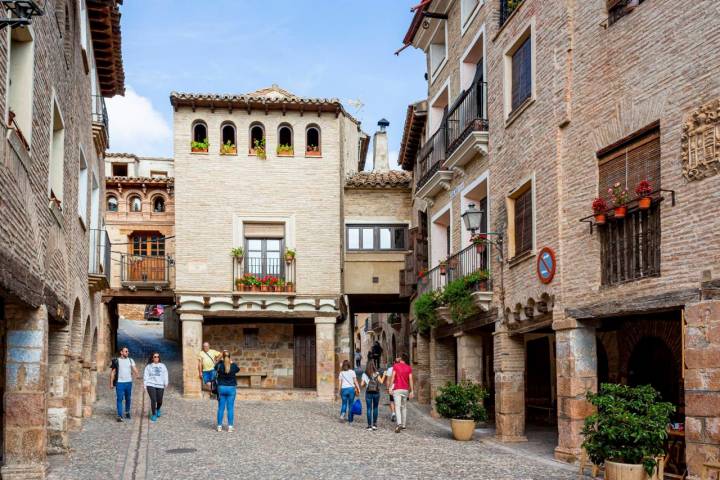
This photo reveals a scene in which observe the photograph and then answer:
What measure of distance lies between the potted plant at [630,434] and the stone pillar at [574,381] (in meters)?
2.38

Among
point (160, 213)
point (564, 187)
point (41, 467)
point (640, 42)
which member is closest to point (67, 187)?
point (41, 467)

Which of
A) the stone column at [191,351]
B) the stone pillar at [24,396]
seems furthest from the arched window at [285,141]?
the stone pillar at [24,396]

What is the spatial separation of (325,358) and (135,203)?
44.6 ft

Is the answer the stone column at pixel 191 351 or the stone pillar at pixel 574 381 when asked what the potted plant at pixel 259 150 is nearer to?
the stone column at pixel 191 351

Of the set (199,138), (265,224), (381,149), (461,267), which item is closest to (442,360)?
(461,267)

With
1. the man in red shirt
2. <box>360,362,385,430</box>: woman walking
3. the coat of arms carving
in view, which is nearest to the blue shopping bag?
<box>360,362,385,430</box>: woman walking

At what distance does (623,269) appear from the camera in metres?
12.5

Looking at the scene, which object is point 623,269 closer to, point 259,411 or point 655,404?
point 655,404

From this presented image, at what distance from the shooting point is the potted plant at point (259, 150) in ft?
91.0

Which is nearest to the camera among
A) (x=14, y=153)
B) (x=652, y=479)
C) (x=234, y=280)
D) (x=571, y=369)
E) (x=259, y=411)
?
(x=14, y=153)

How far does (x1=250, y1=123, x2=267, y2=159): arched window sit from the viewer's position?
27.7 meters

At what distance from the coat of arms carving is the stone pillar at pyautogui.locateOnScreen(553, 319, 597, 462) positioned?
3.61 metres

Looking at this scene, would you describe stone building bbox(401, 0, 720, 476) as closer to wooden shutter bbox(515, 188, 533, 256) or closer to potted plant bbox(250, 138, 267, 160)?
wooden shutter bbox(515, 188, 533, 256)

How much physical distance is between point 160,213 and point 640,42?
27.4 metres
